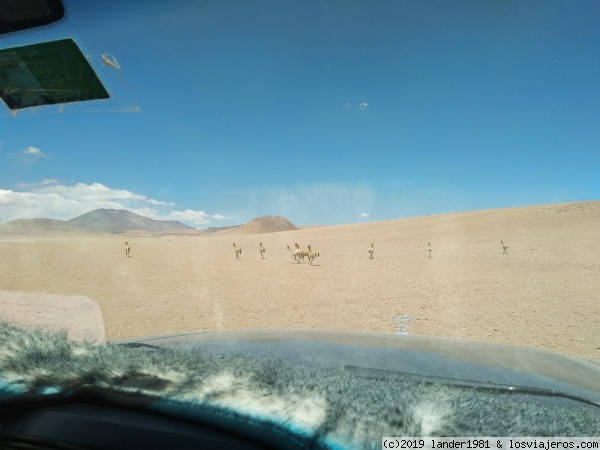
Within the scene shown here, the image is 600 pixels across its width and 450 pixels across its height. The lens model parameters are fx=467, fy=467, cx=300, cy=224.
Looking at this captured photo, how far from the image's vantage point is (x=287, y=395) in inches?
→ 53.9

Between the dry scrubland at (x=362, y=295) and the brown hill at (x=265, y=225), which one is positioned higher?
the brown hill at (x=265, y=225)

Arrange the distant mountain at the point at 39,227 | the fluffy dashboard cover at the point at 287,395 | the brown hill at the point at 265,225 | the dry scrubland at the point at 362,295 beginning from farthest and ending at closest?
the brown hill at the point at 265,225 < the distant mountain at the point at 39,227 < the dry scrubland at the point at 362,295 < the fluffy dashboard cover at the point at 287,395

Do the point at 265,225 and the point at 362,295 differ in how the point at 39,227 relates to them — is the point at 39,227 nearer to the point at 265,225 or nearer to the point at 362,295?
the point at 362,295

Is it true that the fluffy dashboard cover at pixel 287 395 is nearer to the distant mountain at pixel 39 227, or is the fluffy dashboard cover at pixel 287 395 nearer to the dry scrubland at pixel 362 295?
the dry scrubland at pixel 362 295

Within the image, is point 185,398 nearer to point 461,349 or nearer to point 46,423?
point 46,423

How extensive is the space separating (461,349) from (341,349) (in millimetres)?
1001

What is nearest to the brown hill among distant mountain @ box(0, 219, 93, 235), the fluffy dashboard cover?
distant mountain @ box(0, 219, 93, 235)

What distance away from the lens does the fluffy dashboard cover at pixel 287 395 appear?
4.15ft

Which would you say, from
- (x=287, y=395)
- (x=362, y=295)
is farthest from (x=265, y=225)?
(x=287, y=395)

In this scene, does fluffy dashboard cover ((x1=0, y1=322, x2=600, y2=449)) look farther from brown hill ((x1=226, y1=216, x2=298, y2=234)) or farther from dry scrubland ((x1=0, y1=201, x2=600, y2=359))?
brown hill ((x1=226, y1=216, x2=298, y2=234))

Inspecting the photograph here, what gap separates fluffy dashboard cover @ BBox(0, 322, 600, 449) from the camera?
49.8 inches

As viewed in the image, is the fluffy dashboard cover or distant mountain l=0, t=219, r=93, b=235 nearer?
the fluffy dashboard cover

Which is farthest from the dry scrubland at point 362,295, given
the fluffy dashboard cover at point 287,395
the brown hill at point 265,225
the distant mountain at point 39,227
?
the brown hill at point 265,225

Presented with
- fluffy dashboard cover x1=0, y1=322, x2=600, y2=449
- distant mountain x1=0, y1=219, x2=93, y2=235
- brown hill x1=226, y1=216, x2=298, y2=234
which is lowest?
fluffy dashboard cover x1=0, y1=322, x2=600, y2=449
